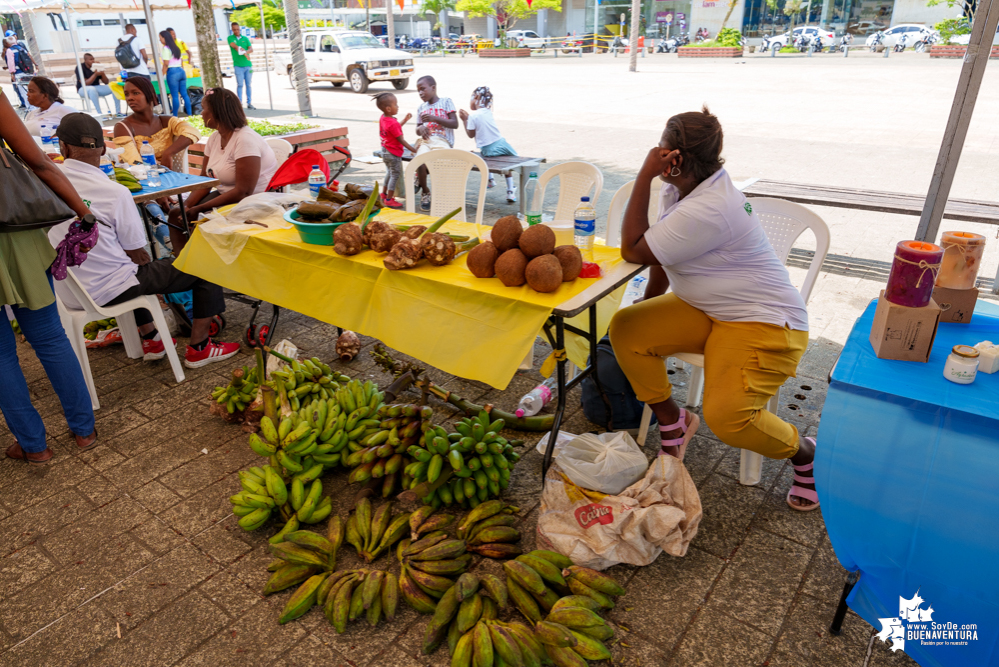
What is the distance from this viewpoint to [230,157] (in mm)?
5078

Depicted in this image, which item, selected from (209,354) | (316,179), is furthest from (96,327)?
(316,179)

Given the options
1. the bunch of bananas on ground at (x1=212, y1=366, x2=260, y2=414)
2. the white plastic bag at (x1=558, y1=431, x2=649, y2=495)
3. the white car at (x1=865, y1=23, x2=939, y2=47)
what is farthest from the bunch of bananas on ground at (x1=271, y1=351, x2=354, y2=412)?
the white car at (x1=865, y1=23, x2=939, y2=47)

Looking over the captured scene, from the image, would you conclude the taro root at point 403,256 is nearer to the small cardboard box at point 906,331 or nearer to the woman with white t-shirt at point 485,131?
the small cardboard box at point 906,331

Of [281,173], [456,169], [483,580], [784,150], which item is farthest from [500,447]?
[784,150]

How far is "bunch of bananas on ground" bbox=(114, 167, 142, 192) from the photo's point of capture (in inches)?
189

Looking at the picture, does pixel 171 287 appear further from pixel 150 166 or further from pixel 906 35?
pixel 906 35

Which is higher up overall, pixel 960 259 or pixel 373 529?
pixel 960 259

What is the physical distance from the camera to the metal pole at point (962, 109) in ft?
12.6

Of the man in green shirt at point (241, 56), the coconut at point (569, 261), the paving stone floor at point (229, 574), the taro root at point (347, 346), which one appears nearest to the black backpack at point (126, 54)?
the man in green shirt at point (241, 56)

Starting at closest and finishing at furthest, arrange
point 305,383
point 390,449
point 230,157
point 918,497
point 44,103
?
point 918,497 → point 390,449 → point 305,383 → point 230,157 → point 44,103

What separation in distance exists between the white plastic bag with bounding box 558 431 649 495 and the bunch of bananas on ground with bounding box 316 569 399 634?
907 mm

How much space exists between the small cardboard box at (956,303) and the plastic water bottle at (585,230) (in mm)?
1493

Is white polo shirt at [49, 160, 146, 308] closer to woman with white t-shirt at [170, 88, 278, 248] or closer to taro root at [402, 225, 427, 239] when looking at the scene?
woman with white t-shirt at [170, 88, 278, 248]

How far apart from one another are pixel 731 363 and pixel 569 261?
85 cm
